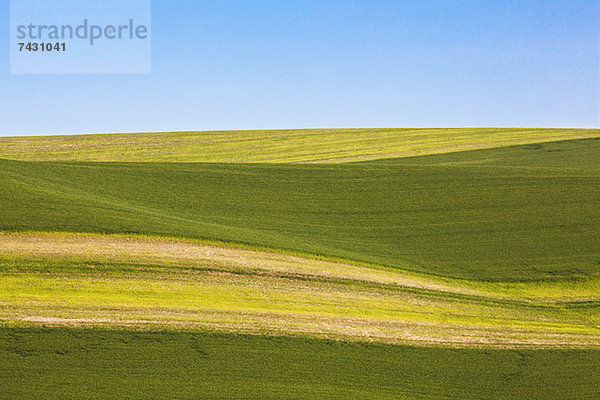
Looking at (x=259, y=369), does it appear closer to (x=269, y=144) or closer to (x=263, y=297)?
(x=263, y=297)

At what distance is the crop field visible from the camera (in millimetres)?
17625

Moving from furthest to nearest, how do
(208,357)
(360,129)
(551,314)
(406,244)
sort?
(360,129), (406,244), (551,314), (208,357)

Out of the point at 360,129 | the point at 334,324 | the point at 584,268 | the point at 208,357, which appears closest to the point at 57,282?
the point at 208,357

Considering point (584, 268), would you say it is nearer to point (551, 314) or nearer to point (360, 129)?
point (551, 314)

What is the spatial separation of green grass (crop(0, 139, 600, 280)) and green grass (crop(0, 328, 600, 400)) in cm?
995

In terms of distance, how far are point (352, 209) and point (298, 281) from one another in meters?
12.4

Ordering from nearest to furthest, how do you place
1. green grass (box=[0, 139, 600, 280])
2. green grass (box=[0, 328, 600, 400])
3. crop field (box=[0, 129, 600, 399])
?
green grass (box=[0, 328, 600, 400]) < crop field (box=[0, 129, 600, 399]) < green grass (box=[0, 139, 600, 280])

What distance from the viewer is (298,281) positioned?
1005 inches

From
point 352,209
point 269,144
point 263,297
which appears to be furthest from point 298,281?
point 269,144

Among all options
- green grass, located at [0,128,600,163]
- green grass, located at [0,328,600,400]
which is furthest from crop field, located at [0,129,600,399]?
green grass, located at [0,128,600,163]

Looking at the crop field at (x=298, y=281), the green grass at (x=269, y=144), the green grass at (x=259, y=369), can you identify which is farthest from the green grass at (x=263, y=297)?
the green grass at (x=269, y=144)

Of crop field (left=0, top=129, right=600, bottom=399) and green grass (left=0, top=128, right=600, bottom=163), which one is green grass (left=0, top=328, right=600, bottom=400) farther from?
green grass (left=0, top=128, right=600, bottom=163)

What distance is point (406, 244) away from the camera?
3281cm

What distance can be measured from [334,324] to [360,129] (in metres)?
51.4
